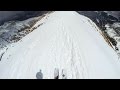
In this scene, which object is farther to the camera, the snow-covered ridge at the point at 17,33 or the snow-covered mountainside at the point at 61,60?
the snow-covered ridge at the point at 17,33

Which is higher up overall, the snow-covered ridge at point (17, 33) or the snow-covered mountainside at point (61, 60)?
the snow-covered ridge at point (17, 33)

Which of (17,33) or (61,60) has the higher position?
(17,33)

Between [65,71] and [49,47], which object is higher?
[49,47]

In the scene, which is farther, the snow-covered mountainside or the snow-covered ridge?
the snow-covered ridge

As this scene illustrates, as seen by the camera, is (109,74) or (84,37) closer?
(109,74)

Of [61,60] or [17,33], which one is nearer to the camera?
[61,60]

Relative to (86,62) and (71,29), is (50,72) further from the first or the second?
(71,29)

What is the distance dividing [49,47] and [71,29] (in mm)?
2245

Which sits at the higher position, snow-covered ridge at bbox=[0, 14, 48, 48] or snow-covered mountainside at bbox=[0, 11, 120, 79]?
snow-covered ridge at bbox=[0, 14, 48, 48]

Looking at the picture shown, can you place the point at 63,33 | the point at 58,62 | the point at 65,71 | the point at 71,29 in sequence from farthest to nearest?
1. the point at 71,29
2. the point at 63,33
3. the point at 58,62
4. the point at 65,71

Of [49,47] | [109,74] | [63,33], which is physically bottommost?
[109,74]
